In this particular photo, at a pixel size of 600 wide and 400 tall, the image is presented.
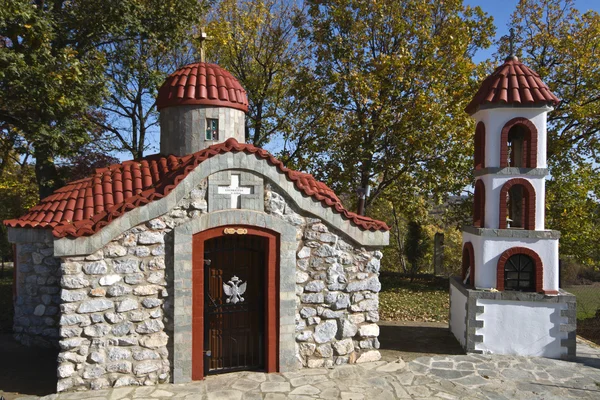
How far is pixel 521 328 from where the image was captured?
26.2ft

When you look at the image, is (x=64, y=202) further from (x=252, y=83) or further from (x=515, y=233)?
(x=252, y=83)

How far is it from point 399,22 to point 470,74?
9.59 ft

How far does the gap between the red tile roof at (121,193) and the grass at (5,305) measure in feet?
9.50

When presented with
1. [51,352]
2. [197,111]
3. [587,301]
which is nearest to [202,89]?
[197,111]

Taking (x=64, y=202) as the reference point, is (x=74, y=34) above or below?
above

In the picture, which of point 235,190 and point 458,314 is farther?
point 458,314

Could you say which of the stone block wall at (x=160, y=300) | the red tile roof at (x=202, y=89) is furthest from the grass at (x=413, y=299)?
the red tile roof at (x=202, y=89)

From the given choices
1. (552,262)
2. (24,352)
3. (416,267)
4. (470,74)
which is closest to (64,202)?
(24,352)

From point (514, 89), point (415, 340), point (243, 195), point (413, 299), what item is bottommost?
point (413, 299)

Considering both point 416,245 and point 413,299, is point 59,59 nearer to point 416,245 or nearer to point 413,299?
point 413,299

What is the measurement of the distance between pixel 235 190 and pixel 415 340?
5.20 metres

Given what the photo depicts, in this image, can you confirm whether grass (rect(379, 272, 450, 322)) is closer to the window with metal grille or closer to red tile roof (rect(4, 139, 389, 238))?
the window with metal grille

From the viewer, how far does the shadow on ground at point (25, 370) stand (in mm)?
6348

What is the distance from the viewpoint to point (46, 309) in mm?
8172
